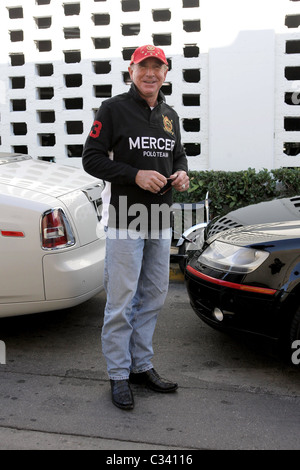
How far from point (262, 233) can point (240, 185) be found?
2.98 meters

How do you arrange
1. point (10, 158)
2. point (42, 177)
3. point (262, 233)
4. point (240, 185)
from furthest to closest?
point (240, 185) → point (10, 158) → point (42, 177) → point (262, 233)

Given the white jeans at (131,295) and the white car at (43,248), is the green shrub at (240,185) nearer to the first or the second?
the white car at (43,248)

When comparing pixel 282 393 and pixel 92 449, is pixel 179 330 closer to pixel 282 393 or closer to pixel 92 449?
pixel 282 393

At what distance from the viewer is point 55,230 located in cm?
331

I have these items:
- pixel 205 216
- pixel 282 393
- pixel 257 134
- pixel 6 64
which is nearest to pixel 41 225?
pixel 282 393

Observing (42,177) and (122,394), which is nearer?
(122,394)

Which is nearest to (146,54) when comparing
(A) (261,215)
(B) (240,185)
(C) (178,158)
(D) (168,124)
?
(D) (168,124)

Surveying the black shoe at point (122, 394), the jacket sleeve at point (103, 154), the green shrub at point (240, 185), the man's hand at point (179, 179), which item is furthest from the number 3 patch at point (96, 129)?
the green shrub at point (240, 185)

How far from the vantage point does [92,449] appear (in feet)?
7.94

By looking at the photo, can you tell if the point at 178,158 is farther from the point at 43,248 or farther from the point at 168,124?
the point at 43,248

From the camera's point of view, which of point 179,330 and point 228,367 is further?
point 179,330

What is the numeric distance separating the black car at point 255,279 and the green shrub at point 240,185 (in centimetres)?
264

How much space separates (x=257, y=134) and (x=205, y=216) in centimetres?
165
